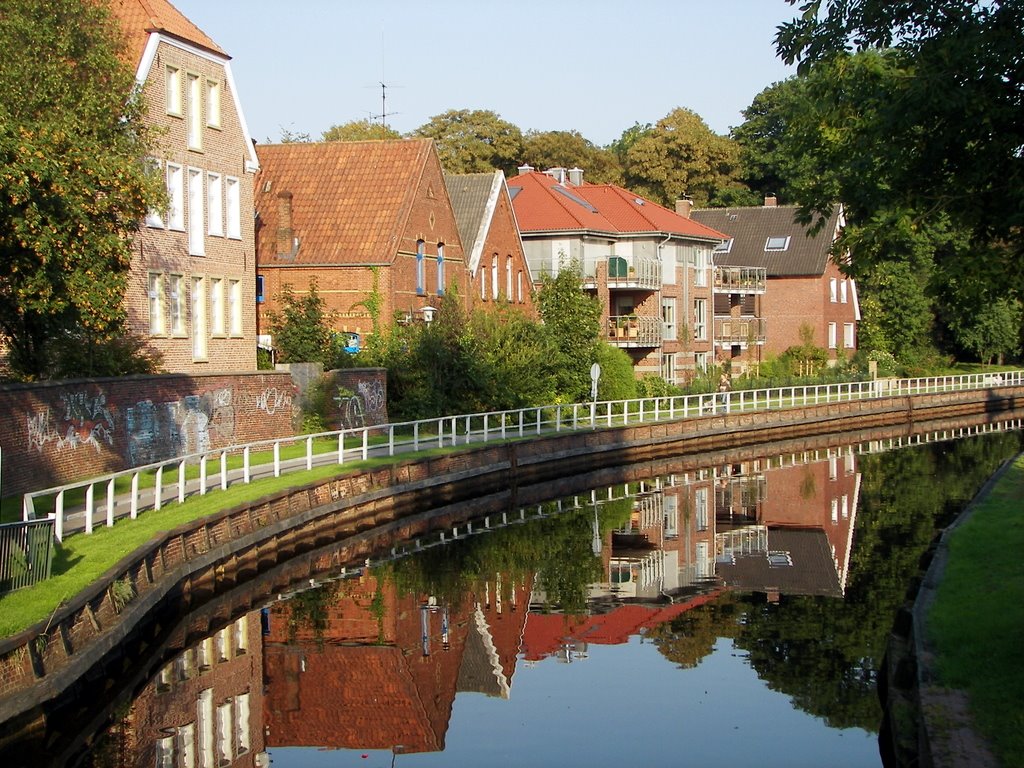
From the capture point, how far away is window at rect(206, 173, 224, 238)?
137ft

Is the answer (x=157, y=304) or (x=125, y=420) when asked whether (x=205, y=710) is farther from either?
(x=157, y=304)

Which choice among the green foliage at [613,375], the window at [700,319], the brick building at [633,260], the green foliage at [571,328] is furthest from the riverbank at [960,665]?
the window at [700,319]

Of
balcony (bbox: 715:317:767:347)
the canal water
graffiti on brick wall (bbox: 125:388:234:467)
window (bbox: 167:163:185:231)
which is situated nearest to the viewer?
the canal water

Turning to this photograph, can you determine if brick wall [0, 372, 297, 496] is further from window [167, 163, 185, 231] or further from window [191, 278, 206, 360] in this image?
window [167, 163, 185, 231]

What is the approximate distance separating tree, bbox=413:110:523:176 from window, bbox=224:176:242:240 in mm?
46455

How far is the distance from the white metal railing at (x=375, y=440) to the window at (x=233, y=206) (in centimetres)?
730

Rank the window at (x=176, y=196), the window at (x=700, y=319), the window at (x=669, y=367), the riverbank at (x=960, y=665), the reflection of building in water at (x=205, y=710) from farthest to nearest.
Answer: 1. the window at (x=700, y=319)
2. the window at (x=669, y=367)
3. the window at (x=176, y=196)
4. the reflection of building in water at (x=205, y=710)
5. the riverbank at (x=960, y=665)

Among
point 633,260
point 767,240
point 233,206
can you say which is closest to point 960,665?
point 233,206

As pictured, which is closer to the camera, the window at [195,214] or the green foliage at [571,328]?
the window at [195,214]

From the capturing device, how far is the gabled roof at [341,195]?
49969 mm

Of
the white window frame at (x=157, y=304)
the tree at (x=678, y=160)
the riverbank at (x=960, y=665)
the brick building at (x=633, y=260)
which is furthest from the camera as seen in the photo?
the tree at (x=678, y=160)

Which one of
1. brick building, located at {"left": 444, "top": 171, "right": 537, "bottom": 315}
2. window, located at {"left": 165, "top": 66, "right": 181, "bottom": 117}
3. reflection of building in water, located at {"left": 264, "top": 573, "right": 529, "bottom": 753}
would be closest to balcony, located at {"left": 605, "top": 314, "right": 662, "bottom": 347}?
brick building, located at {"left": 444, "top": 171, "right": 537, "bottom": 315}

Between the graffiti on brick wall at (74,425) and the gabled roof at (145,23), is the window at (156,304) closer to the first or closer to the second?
the gabled roof at (145,23)

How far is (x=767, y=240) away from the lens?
8688cm
